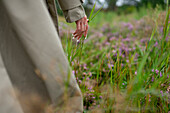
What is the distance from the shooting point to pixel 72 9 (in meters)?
0.86

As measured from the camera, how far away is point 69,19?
89 centimetres

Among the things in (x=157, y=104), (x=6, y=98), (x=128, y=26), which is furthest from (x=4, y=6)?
(x=128, y=26)

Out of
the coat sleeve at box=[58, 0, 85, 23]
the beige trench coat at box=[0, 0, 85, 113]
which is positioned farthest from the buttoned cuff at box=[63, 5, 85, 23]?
the beige trench coat at box=[0, 0, 85, 113]

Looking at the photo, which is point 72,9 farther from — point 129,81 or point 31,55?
point 129,81

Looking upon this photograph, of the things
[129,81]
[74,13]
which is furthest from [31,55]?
[129,81]

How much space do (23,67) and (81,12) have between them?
0.45 m

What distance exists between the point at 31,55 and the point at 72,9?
365 millimetres

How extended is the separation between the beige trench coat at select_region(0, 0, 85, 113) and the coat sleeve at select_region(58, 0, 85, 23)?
19 cm

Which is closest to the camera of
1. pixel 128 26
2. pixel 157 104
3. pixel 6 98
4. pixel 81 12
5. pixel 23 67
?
pixel 6 98

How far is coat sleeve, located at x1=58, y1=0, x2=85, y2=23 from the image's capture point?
Answer: 851mm

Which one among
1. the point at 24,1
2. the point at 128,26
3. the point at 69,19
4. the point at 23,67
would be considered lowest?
the point at 128,26

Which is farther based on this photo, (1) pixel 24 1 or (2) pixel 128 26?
(2) pixel 128 26

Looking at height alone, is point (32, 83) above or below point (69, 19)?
below

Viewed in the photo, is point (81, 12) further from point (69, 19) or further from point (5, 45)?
point (5, 45)
